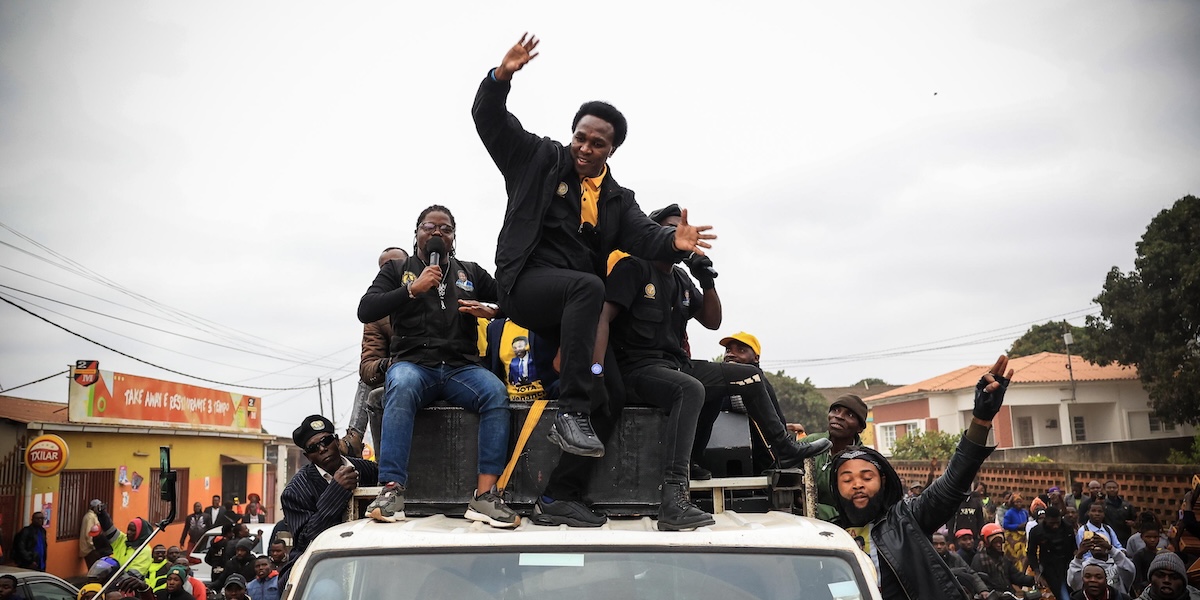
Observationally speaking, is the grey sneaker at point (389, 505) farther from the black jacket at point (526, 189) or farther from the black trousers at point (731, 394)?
the black trousers at point (731, 394)

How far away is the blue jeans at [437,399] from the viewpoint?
151 inches

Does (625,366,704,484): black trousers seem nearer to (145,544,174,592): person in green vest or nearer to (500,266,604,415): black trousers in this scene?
(500,266,604,415): black trousers

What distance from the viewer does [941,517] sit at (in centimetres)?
401

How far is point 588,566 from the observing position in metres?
2.88

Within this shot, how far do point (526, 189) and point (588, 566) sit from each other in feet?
5.48

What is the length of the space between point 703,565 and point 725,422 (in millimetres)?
1544

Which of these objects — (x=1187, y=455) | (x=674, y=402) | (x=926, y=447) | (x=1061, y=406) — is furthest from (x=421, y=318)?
(x=1061, y=406)

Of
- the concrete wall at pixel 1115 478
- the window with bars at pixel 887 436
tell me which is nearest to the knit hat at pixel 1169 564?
the concrete wall at pixel 1115 478

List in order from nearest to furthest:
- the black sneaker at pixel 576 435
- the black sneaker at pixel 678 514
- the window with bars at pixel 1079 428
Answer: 1. the black sneaker at pixel 678 514
2. the black sneaker at pixel 576 435
3. the window with bars at pixel 1079 428

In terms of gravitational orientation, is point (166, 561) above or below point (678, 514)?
below

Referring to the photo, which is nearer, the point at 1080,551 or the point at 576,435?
the point at 576,435

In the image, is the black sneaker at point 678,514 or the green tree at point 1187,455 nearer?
the black sneaker at point 678,514

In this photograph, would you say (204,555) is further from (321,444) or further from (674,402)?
(674,402)

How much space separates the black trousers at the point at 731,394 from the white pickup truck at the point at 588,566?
1.25 meters
